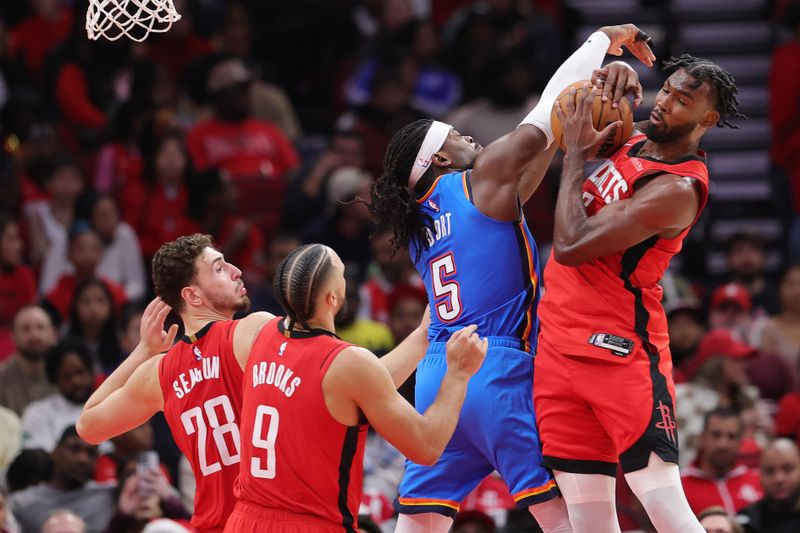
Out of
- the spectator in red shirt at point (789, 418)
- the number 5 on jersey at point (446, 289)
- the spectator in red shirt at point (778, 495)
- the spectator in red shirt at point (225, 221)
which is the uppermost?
the number 5 on jersey at point (446, 289)

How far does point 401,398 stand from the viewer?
5.22 meters

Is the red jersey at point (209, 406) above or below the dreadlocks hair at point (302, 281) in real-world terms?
below

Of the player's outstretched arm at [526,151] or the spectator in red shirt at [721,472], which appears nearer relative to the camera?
the player's outstretched arm at [526,151]

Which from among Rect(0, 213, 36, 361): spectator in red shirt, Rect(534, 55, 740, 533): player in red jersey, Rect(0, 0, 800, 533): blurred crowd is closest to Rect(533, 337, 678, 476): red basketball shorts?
Rect(534, 55, 740, 533): player in red jersey

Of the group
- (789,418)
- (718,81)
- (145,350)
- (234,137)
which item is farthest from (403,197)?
(234,137)

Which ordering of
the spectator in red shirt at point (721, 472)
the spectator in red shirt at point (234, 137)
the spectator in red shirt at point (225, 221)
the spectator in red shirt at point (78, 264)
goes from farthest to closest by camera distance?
the spectator in red shirt at point (234, 137) < the spectator in red shirt at point (225, 221) < the spectator in red shirt at point (78, 264) < the spectator in red shirt at point (721, 472)

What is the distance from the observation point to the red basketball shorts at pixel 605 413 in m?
5.59

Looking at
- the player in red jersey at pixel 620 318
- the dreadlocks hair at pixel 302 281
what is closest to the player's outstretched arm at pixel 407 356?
the player in red jersey at pixel 620 318

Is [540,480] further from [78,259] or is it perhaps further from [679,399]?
[78,259]

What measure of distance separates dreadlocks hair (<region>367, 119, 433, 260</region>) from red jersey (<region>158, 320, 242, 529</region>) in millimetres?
878

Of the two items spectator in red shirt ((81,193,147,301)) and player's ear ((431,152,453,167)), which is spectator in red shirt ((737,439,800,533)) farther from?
spectator in red shirt ((81,193,147,301))

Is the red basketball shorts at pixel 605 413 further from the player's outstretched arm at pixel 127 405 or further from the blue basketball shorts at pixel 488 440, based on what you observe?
the player's outstretched arm at pixel 127 405

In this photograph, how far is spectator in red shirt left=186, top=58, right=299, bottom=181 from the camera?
12.8 metres

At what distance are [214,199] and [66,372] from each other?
8.75 feet
